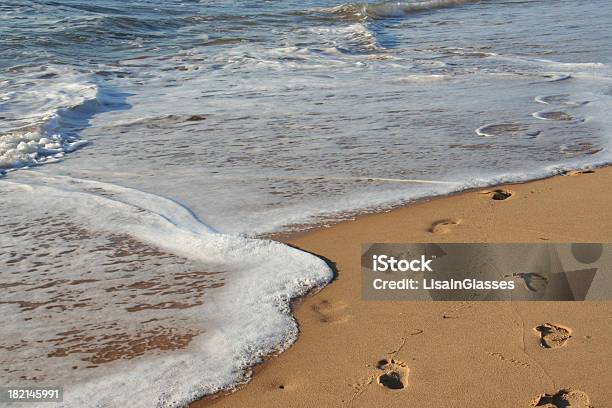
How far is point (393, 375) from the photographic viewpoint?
283cm

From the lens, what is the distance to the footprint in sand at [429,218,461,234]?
418cm

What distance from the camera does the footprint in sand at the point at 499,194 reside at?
4.67m

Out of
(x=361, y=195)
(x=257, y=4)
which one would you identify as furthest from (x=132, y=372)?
(x=257, y=4)

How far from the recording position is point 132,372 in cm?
290

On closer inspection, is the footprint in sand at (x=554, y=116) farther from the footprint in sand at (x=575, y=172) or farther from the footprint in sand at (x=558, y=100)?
the footprint in sand at (x=575, y=172)

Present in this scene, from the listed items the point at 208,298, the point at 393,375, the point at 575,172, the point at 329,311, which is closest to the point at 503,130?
the point at 575,172

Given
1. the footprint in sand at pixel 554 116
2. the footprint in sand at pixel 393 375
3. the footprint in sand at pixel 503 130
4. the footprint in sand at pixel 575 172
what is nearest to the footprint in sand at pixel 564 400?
the footprint in sand at pixel 393 375

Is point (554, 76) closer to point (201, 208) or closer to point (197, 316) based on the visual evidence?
point (201, 208)

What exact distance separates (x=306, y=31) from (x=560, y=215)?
11.4 meters

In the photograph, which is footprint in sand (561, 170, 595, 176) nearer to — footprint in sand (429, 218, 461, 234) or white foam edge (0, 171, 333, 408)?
footprint in sand (429, 218, 461, 234)

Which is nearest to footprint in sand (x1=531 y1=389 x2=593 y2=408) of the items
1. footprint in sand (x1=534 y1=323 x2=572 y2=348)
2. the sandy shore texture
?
the sandy shore texture

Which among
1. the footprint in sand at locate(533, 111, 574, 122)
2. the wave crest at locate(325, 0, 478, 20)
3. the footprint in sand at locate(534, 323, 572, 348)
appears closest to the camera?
the footprint in sand at locate(534, 323, 572, 348)

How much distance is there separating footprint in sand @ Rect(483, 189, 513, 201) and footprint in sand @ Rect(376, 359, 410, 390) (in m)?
2.03

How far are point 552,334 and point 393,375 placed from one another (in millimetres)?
701
